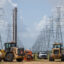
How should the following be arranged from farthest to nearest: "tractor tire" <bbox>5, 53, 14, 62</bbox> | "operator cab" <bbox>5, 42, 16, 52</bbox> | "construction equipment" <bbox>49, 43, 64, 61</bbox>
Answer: "operator cab" <bbox>5, 42, 16, 52</bbox>, "construction equipment" <bbox>49, 43, 64, 61</bbox>, "tractor tire" <bbox>5, 53, 14, 62</bbox>

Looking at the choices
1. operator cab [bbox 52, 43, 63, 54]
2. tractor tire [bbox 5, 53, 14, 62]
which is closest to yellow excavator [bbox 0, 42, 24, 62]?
tractor tire [bbox 5, 53, 14, 62]

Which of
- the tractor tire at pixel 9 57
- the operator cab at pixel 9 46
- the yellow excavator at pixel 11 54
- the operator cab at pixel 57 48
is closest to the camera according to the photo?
the tractor tire at pixel 9 57

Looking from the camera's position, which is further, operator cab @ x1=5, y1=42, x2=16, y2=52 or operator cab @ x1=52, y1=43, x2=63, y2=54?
operator cab @ x1=5, y1=42, x2=16, y2=52

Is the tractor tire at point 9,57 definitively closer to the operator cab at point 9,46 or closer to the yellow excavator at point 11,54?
the yellow excavator at point 11,54

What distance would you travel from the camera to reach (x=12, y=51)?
109ft

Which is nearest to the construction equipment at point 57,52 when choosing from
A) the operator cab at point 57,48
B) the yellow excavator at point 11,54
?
the operator cab at point 57,48

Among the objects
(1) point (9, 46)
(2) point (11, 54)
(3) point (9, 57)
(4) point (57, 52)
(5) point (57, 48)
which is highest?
(1) point (9, 46)

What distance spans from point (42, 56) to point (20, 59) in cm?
1362

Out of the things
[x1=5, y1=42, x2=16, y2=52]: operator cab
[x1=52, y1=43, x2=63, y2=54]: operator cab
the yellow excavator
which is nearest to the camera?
the yellow excavator

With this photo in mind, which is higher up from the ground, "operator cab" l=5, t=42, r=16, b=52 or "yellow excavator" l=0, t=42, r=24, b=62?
"operator cab" l=5, t=42, r=16, b=52

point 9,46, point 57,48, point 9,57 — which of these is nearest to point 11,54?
point 9,57

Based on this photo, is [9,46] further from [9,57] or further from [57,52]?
[57,52]

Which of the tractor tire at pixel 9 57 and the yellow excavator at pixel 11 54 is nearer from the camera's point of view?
the tractor tire at pixel 9 57

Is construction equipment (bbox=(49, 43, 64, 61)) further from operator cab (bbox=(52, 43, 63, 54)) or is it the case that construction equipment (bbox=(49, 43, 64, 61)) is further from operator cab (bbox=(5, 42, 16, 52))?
operator cab (bbox=(5, 42, 16, 52))
